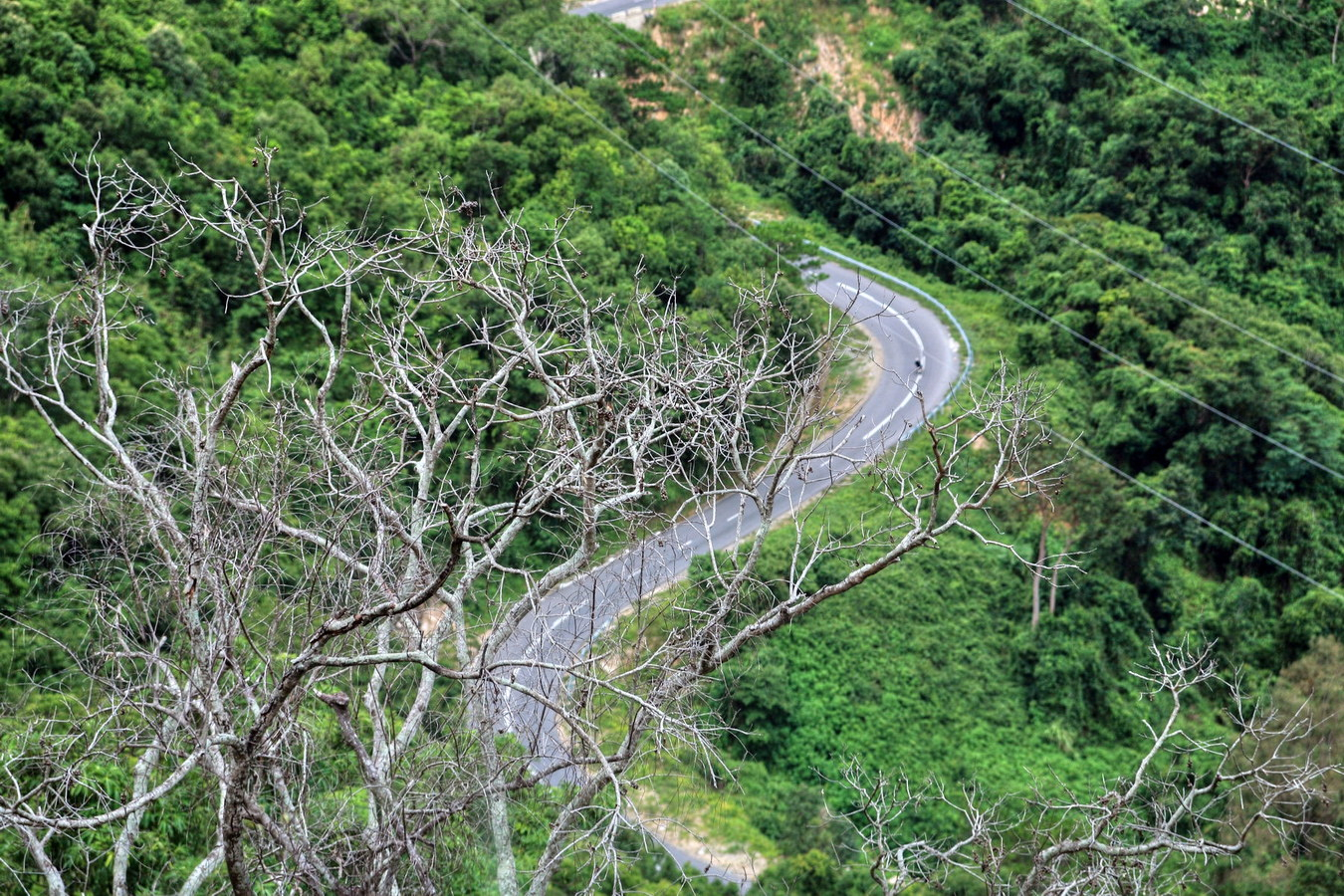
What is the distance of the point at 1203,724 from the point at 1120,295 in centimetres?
954

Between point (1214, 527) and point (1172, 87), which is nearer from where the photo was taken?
point (1214, 527)

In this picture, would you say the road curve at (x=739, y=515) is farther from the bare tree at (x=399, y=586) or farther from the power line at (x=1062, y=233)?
the power line at (x=1062, y=233)

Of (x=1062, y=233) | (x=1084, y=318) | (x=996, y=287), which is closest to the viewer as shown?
(x=1084, y=318)

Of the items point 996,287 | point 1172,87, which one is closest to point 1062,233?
point 996,287

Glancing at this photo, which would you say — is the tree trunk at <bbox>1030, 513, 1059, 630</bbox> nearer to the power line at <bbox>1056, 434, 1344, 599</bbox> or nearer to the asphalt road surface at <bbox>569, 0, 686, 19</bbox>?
the power line at <bbox>1056, 434, 1344, 599</bbox>

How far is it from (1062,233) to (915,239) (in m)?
3.36

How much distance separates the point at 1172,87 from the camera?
3381 cm

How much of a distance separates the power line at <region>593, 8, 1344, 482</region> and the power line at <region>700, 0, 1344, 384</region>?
1997mm

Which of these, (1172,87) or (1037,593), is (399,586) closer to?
(1037,593)

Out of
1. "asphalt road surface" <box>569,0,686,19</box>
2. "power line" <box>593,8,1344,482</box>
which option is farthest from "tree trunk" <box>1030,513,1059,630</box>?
"asphalt road surface" <box>569,0,686,19</box>

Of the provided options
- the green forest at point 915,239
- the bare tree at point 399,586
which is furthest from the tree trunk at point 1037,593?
the bare tree at point 399,586

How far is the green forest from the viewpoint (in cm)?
1875

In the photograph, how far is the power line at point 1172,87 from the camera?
31.9 metres

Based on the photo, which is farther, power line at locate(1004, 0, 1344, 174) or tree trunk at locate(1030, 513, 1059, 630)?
power line at locate(1004, 0, 1344, 174)
